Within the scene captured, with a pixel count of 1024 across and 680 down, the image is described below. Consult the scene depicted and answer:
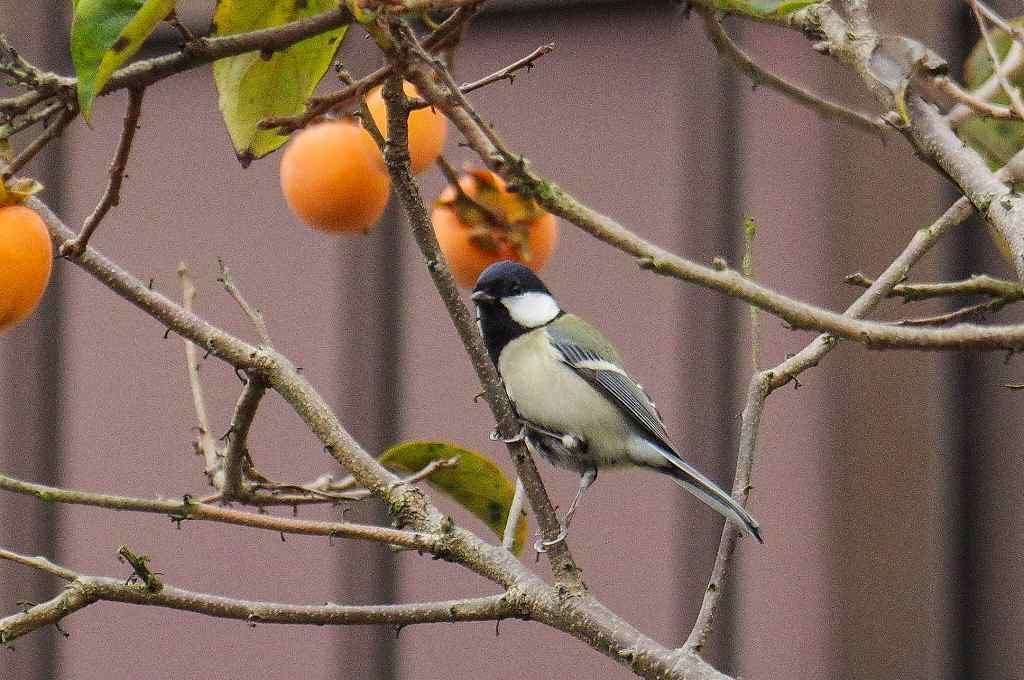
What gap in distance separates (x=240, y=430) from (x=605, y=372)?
41.2 inches

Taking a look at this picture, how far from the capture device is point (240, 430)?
1.03m

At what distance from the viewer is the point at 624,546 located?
2.33 metres

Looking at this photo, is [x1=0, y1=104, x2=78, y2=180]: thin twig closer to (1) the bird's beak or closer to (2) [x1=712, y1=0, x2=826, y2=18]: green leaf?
(2) [x1=712, y1=0, x2=826, y2=18]: green leaf

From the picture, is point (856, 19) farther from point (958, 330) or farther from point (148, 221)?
point (148, 221)

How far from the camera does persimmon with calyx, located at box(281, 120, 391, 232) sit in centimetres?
121

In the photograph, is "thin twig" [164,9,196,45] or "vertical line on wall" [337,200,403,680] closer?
"thin twig" [164,9,196,45]

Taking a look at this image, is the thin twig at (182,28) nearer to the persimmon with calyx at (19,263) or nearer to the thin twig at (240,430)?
the persimmon with calyx at (19,263)

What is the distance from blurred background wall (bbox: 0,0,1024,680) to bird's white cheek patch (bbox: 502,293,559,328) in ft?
1.03

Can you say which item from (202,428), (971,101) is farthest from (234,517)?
(971,101)

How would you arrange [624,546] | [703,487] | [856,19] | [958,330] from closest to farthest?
[958,330] → [856,19] → [703,487] → [624,546]

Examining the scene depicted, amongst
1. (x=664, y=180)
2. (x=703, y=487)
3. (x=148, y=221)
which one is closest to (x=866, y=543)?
(x=703, y=487)

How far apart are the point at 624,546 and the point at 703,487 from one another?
595mm

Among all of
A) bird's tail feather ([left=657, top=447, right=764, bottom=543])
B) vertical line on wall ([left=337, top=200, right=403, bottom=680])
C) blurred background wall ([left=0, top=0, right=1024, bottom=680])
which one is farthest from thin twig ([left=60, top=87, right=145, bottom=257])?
vertical line on wall ([left=337, top=200, right=403, bottom=680])

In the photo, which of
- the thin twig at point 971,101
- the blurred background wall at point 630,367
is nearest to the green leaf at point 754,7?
the thin twig at point 971,101
